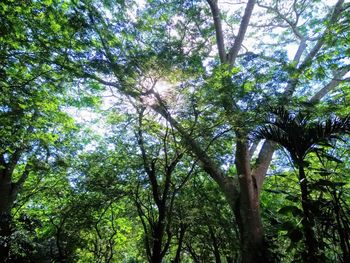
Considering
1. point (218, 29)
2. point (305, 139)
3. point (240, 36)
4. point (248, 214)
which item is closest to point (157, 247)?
point (248, 214)

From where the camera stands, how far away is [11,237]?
649 centimetres

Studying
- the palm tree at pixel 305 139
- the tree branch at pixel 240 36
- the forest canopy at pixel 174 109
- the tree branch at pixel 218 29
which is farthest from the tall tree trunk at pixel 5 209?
the tree branch at pixel 240 36

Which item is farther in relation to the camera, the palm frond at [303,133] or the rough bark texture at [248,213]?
the rough bark texture at [248,213]

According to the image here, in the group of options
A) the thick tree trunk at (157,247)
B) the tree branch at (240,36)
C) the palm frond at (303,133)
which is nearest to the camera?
the palm frond at (303,133)

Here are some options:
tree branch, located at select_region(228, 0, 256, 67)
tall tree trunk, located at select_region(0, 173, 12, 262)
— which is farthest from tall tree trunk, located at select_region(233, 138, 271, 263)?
tall tree trunk, located at select_region(0, 173, 12, 262)

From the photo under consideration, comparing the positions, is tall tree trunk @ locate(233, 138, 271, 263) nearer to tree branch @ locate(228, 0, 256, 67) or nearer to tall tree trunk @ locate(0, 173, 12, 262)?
tree branch @ locate(228, 0, 256, 67)

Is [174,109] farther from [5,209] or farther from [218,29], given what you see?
[5,209]

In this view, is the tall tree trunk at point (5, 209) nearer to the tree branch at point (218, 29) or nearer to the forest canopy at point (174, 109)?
the forest canopy at point (174, 109)

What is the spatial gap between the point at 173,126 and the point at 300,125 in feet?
10.0

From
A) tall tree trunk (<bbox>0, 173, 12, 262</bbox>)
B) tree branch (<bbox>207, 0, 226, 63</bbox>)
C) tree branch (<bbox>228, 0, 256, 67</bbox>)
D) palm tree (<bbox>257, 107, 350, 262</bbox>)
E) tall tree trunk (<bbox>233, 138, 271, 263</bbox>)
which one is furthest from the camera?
tree branch (<bbox>228, 0, 256, 67</bbox>)

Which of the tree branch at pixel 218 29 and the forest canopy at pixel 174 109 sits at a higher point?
the tree branch at pixel 218 29

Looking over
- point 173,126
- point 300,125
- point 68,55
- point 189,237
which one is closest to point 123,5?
point 68,55

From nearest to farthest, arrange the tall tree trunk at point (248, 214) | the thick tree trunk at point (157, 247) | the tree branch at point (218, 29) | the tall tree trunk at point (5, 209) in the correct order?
1. the tall tree trunk at point (248, 214)
2. the thick tree trunk at point (157, 247)
3. the tall tree trunk at point (5, 209)
4. the tree branch at point (218, 29)

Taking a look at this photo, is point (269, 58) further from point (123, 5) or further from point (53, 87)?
point (53, 87)
